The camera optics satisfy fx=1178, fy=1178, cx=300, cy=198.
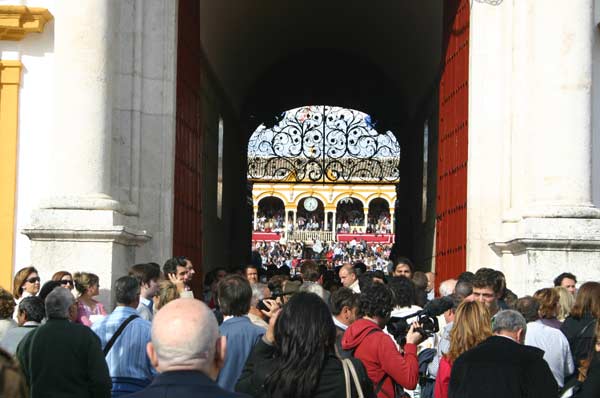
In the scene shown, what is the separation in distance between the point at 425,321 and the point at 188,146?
29.8 feet

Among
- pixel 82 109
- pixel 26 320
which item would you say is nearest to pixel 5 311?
pixel 26 320

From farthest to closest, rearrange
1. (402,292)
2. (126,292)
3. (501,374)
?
(402,292) < (126,292) < (501,374)

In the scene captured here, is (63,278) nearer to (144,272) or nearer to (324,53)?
(144,272)

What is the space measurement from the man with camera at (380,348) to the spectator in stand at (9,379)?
4.02 meters

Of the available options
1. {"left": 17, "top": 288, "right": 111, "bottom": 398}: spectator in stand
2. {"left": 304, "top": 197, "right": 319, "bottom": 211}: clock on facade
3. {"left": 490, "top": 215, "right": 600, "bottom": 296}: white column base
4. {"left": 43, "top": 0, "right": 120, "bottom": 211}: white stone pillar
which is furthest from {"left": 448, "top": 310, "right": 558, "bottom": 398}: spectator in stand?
{"left": 304, "top": 197, "right": 319, "bottom": 211}: clock on facade

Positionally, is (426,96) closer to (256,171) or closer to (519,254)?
(256,171)

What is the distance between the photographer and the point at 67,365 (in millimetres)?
7051

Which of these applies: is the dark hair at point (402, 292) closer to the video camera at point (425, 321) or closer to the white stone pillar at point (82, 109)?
the video camera at point (425, 321)

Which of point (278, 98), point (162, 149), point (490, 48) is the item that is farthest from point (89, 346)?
point (278, 98)

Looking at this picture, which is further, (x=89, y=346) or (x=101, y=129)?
(x=101, y=129)

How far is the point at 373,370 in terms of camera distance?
23.0 feet

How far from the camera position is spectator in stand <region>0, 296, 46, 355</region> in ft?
25.7

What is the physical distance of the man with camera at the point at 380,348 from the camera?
691cm

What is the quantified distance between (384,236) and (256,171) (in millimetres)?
48559
